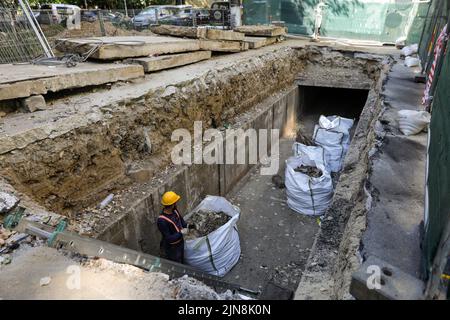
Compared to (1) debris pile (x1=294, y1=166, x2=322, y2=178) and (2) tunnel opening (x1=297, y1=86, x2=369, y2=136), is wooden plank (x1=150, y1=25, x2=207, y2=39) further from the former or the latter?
(2) tunnel opening (x1=297, y1=86, x2=369, y2=136)

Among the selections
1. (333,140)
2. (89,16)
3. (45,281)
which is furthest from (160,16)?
(45,281)

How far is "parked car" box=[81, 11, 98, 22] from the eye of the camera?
569 inches

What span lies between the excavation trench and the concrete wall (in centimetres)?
1

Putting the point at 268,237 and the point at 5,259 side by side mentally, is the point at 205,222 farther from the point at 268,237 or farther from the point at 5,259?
the point at 5,259

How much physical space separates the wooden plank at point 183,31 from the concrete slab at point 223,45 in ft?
0.66

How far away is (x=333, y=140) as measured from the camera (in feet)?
24.4

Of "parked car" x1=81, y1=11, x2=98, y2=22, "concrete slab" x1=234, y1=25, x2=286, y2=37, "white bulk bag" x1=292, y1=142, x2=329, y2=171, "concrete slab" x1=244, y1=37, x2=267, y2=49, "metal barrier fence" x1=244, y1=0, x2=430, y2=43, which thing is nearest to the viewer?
"white bulk bag" x1=292, y1=142, x2=329, y2=171

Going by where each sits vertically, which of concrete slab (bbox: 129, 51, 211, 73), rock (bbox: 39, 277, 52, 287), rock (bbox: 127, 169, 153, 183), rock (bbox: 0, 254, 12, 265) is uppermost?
concrete slab (bbox: 129, 51, 211, 73)

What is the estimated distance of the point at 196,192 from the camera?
204 inches

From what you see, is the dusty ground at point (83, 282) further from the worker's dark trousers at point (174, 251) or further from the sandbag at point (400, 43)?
the sandbag at point (400, 43)

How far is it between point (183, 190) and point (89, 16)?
1400 centimetres

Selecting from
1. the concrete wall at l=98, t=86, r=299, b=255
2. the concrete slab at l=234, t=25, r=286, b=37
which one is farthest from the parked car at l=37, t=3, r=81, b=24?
the concrete wall at l=98, t=86, r=299, b=255

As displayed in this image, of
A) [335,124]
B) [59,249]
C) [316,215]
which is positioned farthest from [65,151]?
[335,124]

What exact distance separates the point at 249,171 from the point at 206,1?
2649 cm
